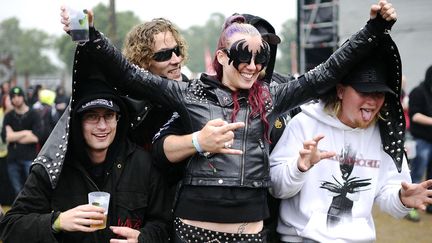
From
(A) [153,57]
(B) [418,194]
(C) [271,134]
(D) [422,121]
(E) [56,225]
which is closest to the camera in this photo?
(E) [56,225]

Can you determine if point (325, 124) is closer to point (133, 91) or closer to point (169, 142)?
point (169, 142)

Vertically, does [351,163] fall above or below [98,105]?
below

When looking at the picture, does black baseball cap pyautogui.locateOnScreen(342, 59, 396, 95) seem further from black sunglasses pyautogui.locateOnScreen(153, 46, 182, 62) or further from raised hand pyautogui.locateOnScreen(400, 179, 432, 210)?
black sunglasses pyautogui.locateOnScreen(153, 46, 182, 62)

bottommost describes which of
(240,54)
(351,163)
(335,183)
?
(335,183)

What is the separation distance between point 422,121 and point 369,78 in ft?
16.2

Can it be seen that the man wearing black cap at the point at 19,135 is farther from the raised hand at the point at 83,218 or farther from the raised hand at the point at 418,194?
the raised hand at the point at 418,194

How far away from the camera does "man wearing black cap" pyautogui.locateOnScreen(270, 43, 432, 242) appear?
9.21ft

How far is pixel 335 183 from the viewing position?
2.87 m

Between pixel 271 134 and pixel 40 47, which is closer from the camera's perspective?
pixel 271 134

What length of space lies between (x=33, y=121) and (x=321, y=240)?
257 inches

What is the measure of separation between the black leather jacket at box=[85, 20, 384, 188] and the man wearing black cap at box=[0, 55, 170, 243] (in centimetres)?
17

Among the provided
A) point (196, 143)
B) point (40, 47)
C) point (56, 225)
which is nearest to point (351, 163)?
point (196, 143)

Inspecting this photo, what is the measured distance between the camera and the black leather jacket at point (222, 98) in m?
2.54

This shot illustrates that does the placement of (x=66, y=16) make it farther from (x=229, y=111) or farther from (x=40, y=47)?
(x=40, y=47)
